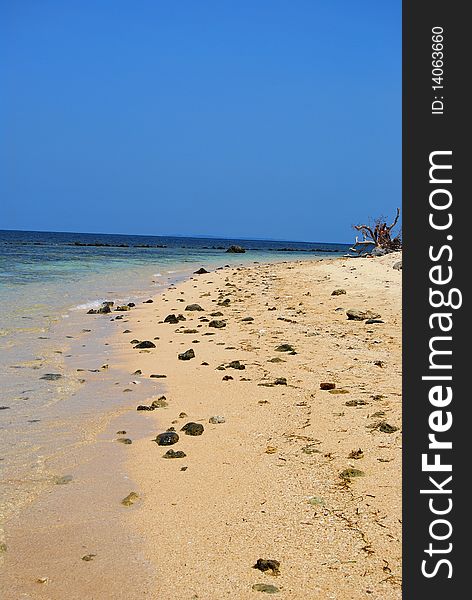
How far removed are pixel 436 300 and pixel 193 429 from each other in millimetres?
3304

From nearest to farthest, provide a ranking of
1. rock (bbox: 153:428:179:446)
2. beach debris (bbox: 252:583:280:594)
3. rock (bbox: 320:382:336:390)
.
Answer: beach debris (bbox: 252:583:280:594) < rock (bbox: 153:428:179:446) < rock (bbox: 320:382:336:390)

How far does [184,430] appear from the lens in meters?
5.22

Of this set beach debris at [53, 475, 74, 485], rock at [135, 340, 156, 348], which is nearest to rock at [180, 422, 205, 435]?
beach debris at [53, 475, 74, 485]

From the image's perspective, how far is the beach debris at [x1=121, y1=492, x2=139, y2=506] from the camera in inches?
151

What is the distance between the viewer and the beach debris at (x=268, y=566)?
297 cm

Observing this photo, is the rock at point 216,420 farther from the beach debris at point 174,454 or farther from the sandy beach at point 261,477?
the beach debris at point 174,454

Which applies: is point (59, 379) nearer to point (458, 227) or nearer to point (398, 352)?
point (398, 352)

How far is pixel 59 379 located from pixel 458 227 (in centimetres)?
603

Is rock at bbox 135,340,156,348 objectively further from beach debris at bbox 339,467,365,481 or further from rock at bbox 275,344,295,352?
beach debris at bbox 339,467,365,481

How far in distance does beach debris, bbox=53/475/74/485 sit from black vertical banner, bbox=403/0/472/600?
270 cm

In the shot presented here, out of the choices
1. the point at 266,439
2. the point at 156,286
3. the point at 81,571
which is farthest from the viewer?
the point at 156,286

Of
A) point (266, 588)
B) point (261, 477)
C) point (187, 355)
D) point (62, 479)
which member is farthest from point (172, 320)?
point (266, 588)

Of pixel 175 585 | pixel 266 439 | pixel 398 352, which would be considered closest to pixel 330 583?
pixel 175 585

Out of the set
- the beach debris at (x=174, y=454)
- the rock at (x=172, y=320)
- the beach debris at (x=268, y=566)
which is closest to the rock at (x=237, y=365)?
the beach debris at (x=174, y=454)
